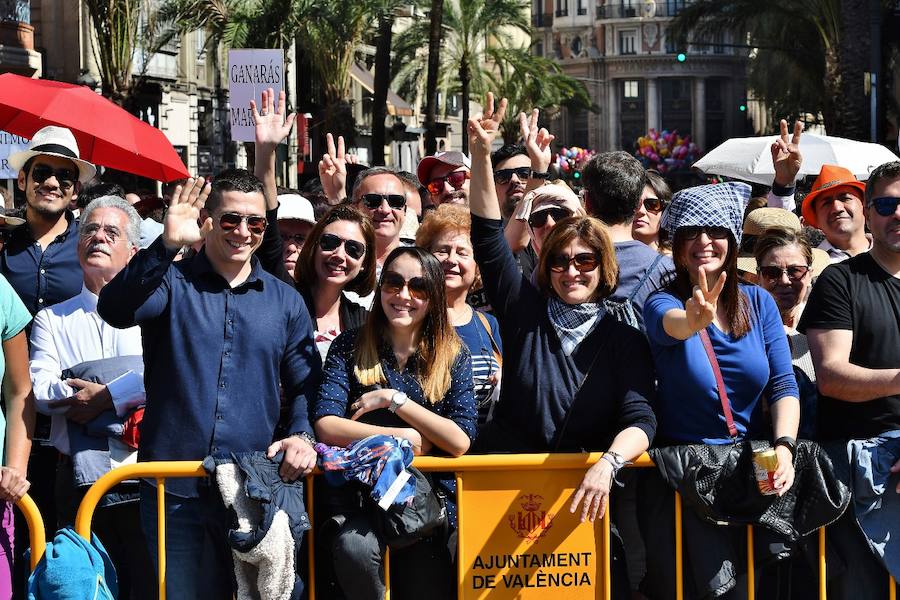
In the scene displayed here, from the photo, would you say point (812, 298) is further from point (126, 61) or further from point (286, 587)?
point (126, 61)

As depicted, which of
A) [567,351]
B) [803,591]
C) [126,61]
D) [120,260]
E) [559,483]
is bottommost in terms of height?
[803,591]

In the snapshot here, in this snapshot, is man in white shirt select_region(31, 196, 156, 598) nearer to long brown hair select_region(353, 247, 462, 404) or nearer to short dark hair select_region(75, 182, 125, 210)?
long brown hair select_region(353, 247, 462, 404)

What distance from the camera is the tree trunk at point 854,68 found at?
767 inches

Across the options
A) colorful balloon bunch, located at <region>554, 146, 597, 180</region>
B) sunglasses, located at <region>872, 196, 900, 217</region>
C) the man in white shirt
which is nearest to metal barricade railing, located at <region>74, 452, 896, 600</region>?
the man in white shirt

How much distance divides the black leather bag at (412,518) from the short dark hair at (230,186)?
1.21 meters

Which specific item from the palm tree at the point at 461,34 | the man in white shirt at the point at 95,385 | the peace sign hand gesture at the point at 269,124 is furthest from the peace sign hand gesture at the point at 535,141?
the palm tree at the point at 461,34

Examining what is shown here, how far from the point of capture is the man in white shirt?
4.82 metres

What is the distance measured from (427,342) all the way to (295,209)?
1813 mm

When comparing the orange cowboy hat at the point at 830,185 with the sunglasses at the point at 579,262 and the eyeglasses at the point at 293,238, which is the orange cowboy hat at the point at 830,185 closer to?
the sunglasses at the point at 579,262

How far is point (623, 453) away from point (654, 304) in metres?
0.57

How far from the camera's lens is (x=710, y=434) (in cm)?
441

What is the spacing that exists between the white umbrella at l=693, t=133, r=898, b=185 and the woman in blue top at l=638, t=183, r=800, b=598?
5494 mm

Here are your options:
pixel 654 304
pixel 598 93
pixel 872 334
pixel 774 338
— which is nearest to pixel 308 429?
pixel 654 304

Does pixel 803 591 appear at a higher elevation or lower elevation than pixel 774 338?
lower
